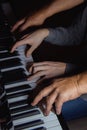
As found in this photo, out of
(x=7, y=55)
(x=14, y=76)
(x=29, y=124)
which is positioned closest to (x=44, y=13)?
(x=7, y=55)

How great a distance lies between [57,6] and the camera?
151 cm

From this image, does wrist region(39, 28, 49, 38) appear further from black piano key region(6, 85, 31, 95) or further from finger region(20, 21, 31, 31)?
black piano key region(6, 85, 31, 95)

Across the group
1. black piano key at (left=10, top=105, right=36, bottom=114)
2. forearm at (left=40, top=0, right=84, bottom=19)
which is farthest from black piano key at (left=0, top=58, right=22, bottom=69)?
forearm at (left=40, top=0, right=84, bottom=19)

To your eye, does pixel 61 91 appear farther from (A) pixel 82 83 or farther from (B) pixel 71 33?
(B) pixel 71 33

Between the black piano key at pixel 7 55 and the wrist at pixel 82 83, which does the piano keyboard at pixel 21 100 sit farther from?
the wrist at pixel 82 83

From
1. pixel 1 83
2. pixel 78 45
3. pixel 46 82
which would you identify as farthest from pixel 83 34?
pixel 1 83

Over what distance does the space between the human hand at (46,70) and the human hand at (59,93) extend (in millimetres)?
159

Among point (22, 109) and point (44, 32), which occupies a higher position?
point (44, 32)

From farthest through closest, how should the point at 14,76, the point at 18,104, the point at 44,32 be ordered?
the point at 44,32
the point at 14,76
the point at 18,104

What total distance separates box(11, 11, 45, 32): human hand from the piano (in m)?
0.12

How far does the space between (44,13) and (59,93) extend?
59cm

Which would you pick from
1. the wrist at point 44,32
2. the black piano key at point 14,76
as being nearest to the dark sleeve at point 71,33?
the wrist at point 44,32

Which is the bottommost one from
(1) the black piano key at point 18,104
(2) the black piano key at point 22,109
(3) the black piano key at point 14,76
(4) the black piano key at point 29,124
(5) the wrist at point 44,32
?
(4) the black piano key at point 29,124

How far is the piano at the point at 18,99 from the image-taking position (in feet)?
3.39
